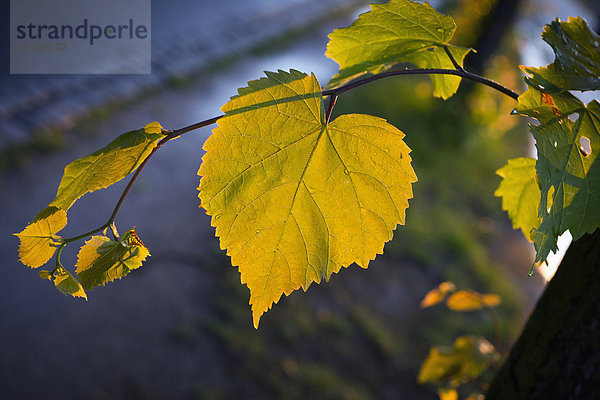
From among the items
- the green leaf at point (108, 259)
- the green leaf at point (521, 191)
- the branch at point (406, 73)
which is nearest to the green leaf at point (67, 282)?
the green leaf at point (108, 259)

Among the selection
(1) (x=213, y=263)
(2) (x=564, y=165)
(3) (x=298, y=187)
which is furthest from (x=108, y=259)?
(1) (x=213, y=263)

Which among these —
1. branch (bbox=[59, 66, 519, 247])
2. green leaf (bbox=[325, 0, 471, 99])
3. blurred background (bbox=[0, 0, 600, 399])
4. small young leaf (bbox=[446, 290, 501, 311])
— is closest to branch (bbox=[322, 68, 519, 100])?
branch (bbox=[59, 66, 519, 247])

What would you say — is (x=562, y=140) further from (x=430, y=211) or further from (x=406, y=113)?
(x=406, y=113)

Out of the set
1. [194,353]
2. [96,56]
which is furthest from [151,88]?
[194,353]

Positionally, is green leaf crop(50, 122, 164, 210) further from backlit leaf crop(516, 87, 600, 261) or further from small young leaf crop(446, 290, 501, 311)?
small young leaf crop(446, 290, 501, 311)

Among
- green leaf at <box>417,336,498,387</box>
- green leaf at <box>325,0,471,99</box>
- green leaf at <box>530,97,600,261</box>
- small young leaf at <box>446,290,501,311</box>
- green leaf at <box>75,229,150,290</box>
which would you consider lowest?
green leaf at <box>417,336,498,387</box>

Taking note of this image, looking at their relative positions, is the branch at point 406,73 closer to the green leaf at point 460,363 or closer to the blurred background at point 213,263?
the green leaf at point 460,363
